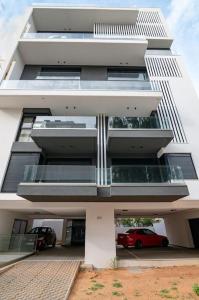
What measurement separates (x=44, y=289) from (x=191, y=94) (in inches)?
526

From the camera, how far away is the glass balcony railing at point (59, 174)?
30.7 ft

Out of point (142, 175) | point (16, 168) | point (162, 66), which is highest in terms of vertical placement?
point (162, 66)

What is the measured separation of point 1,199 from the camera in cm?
972

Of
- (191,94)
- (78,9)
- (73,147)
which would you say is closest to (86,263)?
(73,147)

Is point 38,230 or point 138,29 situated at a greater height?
point 138,29

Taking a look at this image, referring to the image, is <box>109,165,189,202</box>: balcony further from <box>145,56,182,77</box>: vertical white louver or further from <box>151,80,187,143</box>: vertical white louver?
<box>145,56,182,77</box>: vertical white louver

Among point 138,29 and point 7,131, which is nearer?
point 7,131

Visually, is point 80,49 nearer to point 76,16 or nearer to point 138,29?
point 76,16

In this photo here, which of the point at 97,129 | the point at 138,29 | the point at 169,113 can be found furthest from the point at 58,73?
the point at 169,113

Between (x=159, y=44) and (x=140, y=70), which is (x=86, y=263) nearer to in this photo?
(x=140, y=70)

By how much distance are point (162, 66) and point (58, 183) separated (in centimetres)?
1163

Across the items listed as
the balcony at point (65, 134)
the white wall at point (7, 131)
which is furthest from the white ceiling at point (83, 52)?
the balcony at point (65, 134)

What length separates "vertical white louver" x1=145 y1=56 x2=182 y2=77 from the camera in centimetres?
1412

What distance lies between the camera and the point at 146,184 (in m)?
9.02
